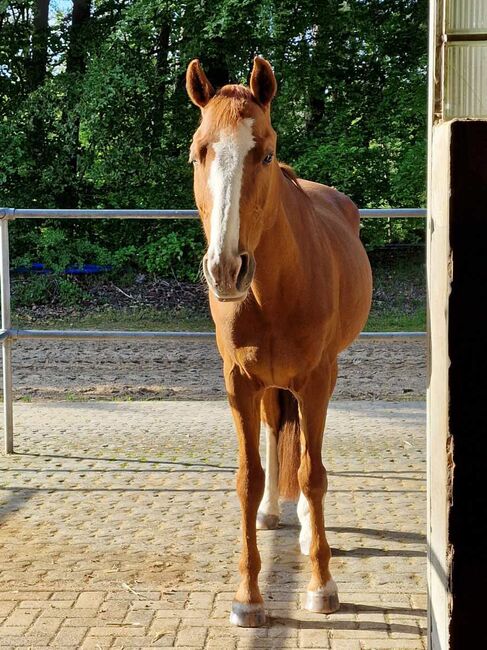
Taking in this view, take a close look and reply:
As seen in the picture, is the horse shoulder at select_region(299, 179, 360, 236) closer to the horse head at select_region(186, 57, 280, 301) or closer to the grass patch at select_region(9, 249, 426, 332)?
the horse head at select_region(186, 57, 280, 301)

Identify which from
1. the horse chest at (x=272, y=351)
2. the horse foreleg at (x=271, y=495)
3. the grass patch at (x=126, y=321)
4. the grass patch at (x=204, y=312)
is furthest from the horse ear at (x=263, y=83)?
the grass patch at (x=126, y=321)

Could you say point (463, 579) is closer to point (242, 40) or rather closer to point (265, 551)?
point (265, 551)

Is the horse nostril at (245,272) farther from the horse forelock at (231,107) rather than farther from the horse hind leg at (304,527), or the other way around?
the horse hind leg at (304,527)

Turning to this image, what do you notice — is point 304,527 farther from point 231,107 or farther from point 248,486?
point 231,107

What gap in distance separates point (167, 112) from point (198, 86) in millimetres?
11034

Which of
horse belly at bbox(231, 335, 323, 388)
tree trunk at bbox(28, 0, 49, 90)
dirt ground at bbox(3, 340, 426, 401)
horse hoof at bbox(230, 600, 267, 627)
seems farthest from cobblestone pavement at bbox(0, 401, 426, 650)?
tree trunk at bbox(28, 0, 49, 90)

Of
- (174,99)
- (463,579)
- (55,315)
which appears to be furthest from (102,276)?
(463,579)

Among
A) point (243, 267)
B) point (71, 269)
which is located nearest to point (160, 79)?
point (71, 269)

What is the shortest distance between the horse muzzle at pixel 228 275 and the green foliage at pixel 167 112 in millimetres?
10609

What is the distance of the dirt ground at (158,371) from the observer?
8586 mm

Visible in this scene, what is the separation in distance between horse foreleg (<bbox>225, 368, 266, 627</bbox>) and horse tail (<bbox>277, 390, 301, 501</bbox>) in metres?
0.69

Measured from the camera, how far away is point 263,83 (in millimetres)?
3150

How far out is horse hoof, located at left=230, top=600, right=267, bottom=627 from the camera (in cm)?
330

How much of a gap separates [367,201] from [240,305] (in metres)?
10.8
